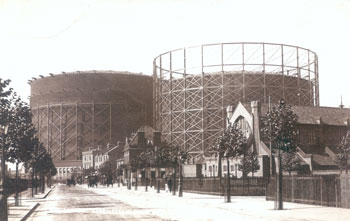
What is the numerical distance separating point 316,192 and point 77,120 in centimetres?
9206

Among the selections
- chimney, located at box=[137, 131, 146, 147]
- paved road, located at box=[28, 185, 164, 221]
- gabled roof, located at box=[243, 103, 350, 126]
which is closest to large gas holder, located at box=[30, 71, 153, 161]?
chimney, located at box=[137, 131, 146, 147]

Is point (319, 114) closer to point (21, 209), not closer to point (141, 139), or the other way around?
point (141, 139)

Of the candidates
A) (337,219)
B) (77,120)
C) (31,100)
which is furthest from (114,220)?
(31,100)

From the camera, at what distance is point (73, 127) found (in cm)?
11244

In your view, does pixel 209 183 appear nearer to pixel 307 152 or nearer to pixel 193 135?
pixel 307 152

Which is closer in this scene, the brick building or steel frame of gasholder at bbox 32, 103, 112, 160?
the brick building

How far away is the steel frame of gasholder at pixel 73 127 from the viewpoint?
111 m

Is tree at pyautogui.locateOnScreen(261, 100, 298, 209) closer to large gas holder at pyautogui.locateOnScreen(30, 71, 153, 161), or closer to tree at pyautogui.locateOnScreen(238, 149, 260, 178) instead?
tree at pyautogui.locateOnScreen(238, 149, 260, 178)

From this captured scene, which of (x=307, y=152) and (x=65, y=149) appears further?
(x=65, y=149)

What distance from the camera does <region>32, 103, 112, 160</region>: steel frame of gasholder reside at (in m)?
111

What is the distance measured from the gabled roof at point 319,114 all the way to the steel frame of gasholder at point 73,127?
59.1m

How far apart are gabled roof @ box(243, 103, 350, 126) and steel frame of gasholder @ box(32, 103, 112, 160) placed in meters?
59.1

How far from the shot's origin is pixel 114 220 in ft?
54.9

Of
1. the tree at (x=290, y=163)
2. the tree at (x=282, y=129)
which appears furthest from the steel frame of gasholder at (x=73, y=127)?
the tree at (x=282, y=129)
